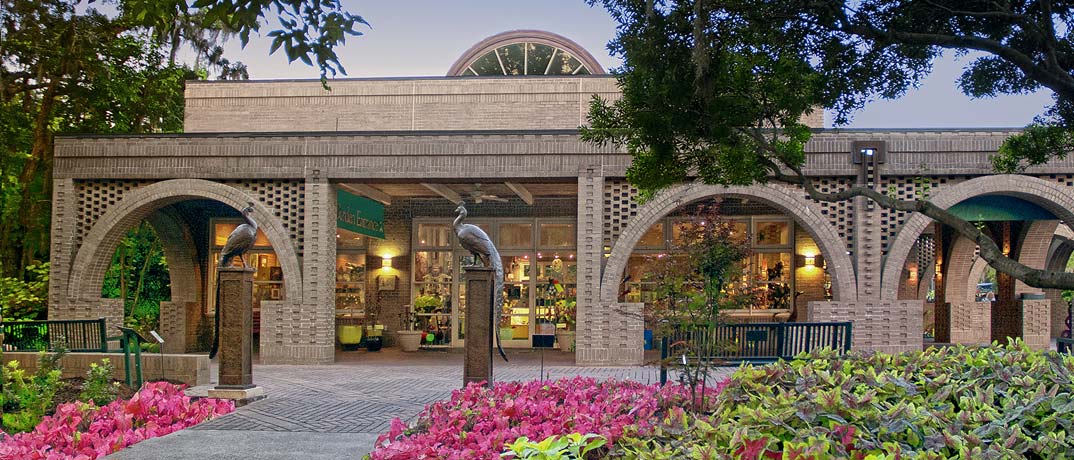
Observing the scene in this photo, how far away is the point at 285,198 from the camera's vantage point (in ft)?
53.6

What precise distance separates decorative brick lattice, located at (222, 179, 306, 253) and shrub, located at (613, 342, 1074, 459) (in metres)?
11.7

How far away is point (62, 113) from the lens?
20.4 meters

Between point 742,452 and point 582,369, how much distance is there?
444 inches

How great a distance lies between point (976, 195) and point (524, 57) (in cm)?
935

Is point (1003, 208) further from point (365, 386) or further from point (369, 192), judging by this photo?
point (369, 192)

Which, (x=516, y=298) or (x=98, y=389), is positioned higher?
(x=516, y=298)

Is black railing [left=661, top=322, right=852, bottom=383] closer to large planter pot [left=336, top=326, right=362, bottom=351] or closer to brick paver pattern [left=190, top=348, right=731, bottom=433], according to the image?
brick paver pattern [left=190, top=348, right=731, bottom=433]

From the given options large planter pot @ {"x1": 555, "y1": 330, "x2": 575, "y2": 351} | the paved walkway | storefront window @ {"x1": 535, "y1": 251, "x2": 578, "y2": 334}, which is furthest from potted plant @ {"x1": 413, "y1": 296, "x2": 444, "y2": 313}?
large planter pot @ {"x1": 555, "y1": 330, "x2": 575, "y2": 351}

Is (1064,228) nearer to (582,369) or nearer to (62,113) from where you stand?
(582,369)

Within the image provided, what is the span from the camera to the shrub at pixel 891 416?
12.7 feet

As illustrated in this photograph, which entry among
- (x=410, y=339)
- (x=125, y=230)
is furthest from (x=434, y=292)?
(x=125, y=230)

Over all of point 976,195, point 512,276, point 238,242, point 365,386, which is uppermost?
point 976,195

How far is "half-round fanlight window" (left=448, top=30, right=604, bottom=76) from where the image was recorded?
2061cm

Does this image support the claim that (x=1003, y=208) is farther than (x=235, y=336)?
Yes
